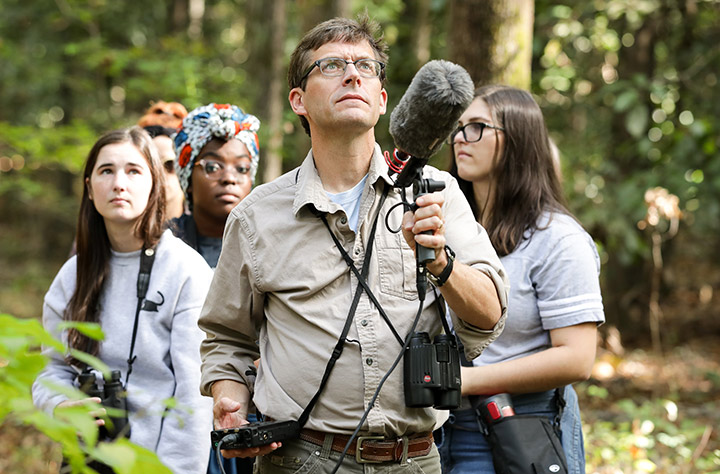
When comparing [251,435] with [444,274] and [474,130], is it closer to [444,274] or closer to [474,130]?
[444,274]

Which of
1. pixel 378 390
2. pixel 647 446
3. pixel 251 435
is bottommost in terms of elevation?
pixel 647 446

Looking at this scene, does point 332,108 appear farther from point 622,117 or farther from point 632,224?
point 622,117

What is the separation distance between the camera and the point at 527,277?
320 cm

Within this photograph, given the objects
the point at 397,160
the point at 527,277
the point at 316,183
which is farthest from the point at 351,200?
the point at 527,277

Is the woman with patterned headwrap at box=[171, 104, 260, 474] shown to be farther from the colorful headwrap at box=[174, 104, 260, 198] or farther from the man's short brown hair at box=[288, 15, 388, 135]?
the man's short brown hair at box=[288, 15, 388, 135]

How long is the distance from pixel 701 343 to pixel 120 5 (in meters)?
11.9

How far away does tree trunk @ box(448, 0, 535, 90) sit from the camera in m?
5.28

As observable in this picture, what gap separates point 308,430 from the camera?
2.52 meters

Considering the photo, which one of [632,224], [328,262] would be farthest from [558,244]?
[632,224]

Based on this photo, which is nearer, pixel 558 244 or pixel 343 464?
pixel 343 464

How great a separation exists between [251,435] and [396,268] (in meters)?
0.74

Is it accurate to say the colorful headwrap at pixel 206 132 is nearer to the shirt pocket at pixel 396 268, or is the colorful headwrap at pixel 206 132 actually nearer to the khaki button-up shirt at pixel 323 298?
the khaki button-up shirt at pixel 323 298

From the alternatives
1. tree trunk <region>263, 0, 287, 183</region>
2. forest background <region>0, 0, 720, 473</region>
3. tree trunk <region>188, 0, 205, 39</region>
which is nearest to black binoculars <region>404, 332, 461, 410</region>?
forest background <region>0, 0, 720, 473</region>

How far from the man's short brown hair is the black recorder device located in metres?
1.25
